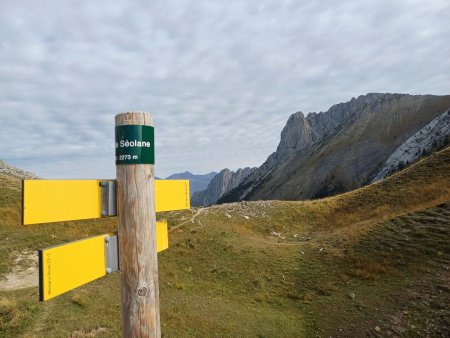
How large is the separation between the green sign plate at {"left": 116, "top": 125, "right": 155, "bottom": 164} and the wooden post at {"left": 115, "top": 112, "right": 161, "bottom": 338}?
22 millimetres

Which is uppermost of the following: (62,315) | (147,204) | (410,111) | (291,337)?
(410,111)

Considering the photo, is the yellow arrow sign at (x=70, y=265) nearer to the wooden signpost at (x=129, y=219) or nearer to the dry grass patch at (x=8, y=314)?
the wooden signpost at (x=129, y=219)

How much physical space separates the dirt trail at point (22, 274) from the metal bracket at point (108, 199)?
14863 millimetres

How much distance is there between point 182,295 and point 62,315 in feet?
18.8

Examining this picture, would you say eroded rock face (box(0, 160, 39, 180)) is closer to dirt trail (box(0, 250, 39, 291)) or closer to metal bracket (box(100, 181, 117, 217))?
dirt trail (box(0, 250, 39, 291))

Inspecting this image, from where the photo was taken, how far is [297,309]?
14336 millimetres

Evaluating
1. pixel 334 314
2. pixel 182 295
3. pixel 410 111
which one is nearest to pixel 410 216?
pixel 334 314

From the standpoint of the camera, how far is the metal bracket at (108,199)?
11.0ft

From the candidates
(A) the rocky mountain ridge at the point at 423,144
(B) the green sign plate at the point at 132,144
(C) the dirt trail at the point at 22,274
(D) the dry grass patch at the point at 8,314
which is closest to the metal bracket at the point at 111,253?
(B) the green sign plate at the point at 132,144

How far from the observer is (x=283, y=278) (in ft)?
56.5

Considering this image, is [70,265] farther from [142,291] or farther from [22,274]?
[22,274]

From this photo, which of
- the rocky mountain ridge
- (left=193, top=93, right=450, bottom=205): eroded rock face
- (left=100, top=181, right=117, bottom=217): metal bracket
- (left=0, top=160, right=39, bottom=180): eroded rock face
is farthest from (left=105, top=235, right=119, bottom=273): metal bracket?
(left=193, top=93, right=450, bottom=205): eroded rock face

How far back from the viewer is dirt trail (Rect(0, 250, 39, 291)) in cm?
1520

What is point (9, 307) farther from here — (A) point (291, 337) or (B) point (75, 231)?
(B) point (75, 231)
